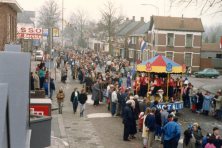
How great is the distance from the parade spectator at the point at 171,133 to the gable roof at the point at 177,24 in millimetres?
41126

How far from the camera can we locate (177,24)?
5512cm

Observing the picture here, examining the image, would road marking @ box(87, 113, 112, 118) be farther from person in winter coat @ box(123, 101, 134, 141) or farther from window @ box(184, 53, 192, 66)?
window @ box(184, 53, 192, 66)

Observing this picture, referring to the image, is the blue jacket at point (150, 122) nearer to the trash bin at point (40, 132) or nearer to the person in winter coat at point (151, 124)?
the person in winter coat at point (151, 124)

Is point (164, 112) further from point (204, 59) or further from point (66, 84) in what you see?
point (204, 59)

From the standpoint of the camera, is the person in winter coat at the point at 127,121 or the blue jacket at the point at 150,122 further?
the person in winter coat at the point at 127,121

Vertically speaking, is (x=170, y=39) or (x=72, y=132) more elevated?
(x=170, y=39)

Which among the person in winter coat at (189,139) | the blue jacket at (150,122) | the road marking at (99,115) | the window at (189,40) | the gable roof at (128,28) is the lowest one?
the road marking at (99,115)

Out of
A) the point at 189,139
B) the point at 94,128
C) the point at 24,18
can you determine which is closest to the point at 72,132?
the point at 94,128

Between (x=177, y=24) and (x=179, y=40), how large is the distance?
82.1 inches

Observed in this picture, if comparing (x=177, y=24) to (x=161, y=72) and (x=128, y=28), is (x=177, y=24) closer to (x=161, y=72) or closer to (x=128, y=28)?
(x=128, y=28)

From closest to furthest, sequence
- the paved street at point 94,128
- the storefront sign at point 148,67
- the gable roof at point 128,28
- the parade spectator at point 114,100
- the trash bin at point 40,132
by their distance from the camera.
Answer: the trash bin at point 40,132
the paved street at point 94,128
the parade spectator at point 114,100
the storefront sign at point 148,67
the gable roof at point 128,28

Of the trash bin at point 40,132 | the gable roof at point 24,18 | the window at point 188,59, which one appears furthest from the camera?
the gable roof at point 24,18

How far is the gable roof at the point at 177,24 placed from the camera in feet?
179

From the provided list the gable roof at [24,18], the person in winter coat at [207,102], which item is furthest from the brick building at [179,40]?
the person in winter coat at [207,102]
